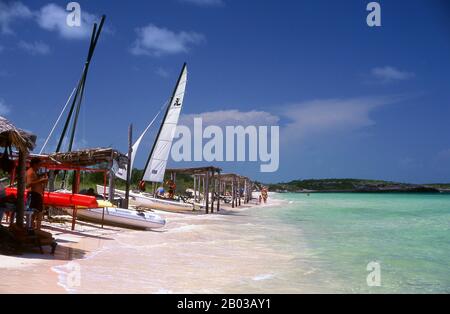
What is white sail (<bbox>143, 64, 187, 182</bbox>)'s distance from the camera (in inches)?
921

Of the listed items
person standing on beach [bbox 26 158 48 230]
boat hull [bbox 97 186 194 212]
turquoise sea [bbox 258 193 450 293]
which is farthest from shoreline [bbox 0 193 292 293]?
boat hull [bbox 97 186 194 212]

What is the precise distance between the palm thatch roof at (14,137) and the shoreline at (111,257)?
190 centimetres

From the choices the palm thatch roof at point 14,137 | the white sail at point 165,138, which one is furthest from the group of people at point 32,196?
the white sail at point 165,138

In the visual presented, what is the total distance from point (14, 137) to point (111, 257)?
284cm

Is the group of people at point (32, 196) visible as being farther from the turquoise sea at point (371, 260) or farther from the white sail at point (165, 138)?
the white sail at point (165, 138)

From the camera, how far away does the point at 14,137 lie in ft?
24.5

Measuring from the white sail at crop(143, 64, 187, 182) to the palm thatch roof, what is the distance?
50.3ft

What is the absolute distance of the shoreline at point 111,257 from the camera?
5984 mm

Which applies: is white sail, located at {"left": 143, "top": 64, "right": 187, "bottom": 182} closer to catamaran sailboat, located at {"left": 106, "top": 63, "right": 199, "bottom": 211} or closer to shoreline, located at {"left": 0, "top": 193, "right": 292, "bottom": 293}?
catamaran sailboat, located at {"left": 106, "top": 63, "right": 199, "bottom": 211}
